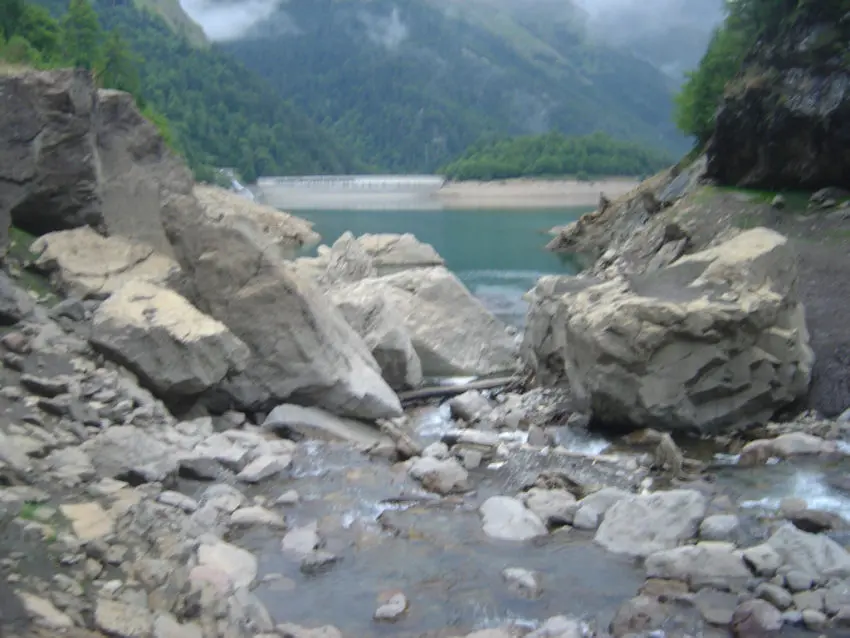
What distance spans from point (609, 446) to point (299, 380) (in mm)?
4450

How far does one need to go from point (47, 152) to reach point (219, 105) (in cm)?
15431

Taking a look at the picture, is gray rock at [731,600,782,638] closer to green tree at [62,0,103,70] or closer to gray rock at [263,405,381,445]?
gray rock at [263,405,381,445]

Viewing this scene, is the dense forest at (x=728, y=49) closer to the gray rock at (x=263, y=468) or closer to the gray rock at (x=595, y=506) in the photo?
the gray rock at (x=595, y=506)

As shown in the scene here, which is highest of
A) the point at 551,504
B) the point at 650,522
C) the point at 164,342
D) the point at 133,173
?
the point at 133,173

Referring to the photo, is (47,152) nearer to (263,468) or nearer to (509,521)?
(263,468)

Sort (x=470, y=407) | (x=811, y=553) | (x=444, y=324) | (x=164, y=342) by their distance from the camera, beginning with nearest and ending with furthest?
(x=811, y=553), (x=164, y=342), (x=470, y=407), (x=444, y=324)

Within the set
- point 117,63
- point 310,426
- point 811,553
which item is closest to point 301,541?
point 310,426

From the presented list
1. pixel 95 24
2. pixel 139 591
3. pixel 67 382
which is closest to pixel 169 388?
pixel 67 382

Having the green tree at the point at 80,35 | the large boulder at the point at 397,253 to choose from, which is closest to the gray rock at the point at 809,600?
the large boulder at the point at 397,253

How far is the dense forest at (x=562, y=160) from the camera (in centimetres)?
11031

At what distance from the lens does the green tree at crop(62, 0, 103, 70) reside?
60.8 metres

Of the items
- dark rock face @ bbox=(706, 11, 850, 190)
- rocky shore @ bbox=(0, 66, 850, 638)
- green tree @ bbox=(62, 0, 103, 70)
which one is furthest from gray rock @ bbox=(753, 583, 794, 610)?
green tree @ bbox=(62, 0, 103, 70)

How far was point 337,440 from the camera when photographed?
12.6 m

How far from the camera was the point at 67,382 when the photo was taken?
10.6m
